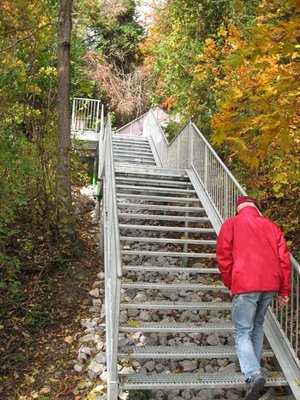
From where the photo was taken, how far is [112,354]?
363 cm

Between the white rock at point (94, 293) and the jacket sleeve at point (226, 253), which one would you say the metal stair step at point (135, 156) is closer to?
the white rock at point (94, 293)

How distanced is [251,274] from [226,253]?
319mm

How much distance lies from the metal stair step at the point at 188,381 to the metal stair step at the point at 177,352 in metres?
0.21

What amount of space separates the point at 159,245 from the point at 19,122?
3.40 metres

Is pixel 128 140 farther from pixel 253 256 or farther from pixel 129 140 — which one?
pixel 253 256

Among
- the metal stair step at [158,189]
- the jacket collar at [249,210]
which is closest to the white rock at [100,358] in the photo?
the jacket collar at [249,210]

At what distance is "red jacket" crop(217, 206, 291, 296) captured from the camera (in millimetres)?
3457

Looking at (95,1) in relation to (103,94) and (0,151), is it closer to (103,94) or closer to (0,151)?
(103,94)

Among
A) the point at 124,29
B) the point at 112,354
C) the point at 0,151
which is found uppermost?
the point at 124,29

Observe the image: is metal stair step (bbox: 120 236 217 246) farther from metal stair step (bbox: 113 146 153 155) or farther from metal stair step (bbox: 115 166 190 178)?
metal stair step (bbox: 113 146 153 155)

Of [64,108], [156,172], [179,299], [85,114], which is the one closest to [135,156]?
[156,172]

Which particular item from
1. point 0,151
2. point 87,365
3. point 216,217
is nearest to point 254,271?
point 87,365

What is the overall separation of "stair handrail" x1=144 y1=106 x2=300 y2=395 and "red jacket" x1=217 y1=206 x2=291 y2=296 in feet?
1.37

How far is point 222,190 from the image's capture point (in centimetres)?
615
